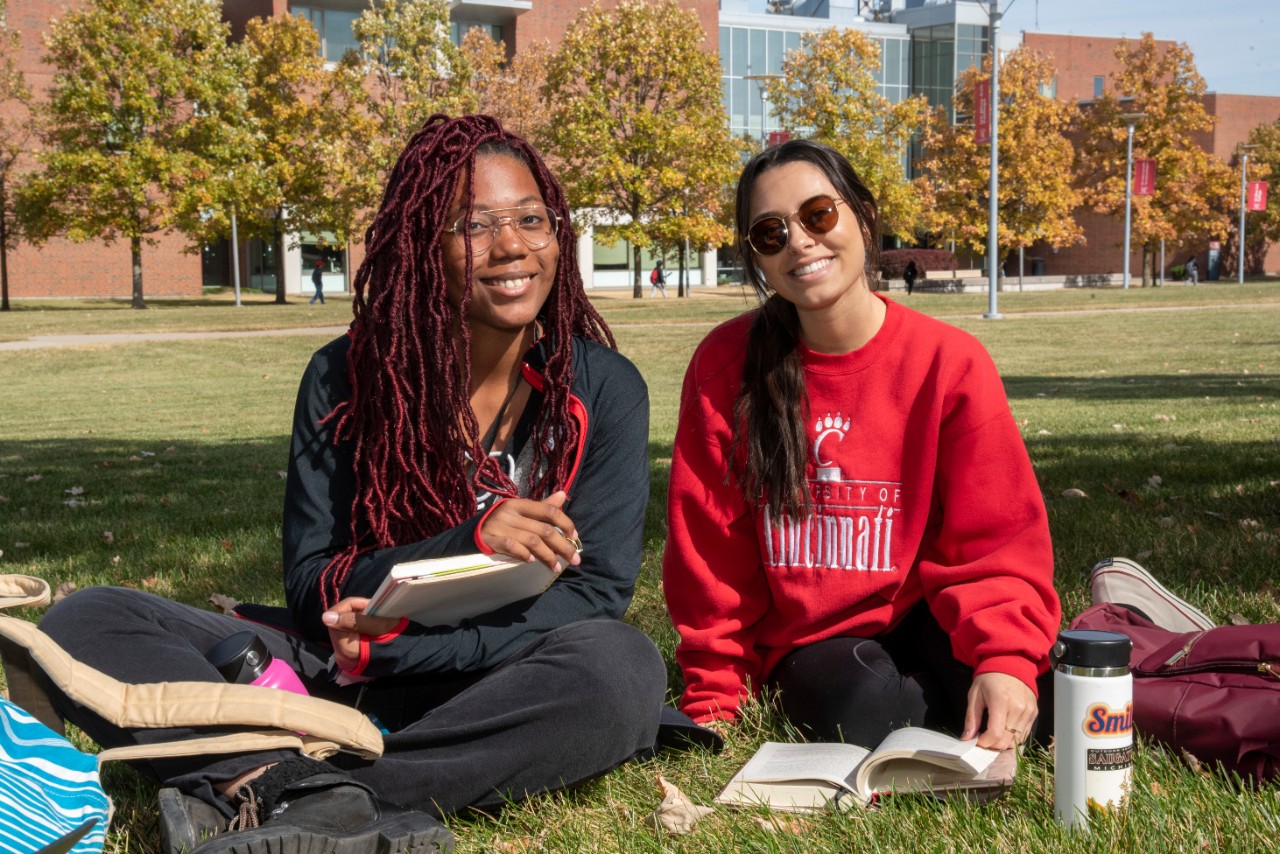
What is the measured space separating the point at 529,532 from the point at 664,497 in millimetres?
4254

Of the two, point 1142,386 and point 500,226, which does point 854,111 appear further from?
point 500,226

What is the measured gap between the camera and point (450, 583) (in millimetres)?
2496

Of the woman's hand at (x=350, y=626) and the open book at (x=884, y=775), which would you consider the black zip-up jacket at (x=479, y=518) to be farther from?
the open book at (x=884, y=775)

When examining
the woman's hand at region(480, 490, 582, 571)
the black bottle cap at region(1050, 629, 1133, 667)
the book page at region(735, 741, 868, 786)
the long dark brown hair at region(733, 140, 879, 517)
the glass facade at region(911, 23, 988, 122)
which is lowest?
the book page at region(735, 741, 868, 786)

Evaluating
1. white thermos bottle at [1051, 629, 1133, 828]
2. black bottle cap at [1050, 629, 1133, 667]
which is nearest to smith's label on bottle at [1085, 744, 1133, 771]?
white thermos bottle at [1051, 629, 1133, 828]

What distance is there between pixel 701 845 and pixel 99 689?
123cm

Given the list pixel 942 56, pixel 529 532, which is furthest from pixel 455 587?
pixel 942 56

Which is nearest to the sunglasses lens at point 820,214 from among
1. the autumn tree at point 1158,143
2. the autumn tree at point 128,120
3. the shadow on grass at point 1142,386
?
the shadow on grass at point 1142,386

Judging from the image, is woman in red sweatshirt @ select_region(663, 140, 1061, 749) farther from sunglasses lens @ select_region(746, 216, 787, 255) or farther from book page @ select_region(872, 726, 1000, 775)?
book page @ select_region(872, 726, 1000, 775)

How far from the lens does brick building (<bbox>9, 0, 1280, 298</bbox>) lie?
47406 mm

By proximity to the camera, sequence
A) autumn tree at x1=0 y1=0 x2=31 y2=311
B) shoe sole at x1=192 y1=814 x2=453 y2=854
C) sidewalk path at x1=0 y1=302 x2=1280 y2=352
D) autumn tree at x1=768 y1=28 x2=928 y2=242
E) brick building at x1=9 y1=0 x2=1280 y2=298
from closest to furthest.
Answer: shoe sole at x1=192 y1=814 x2=453 y2=854 → sidewalk path at x1=0 y1=302 x2=1280 y2=352 → autumn tree at x1=0 y1=0 x2=31 y2=311 → autumn tree at x1=768 y1=28 x2=928 y2=242 → brick building at x1=9 y1=0 x2=1280 y2=298

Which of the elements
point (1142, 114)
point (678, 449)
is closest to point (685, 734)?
point (678, 449)

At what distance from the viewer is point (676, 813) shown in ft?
8.70

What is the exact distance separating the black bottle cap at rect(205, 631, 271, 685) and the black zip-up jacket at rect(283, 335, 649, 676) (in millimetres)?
153
